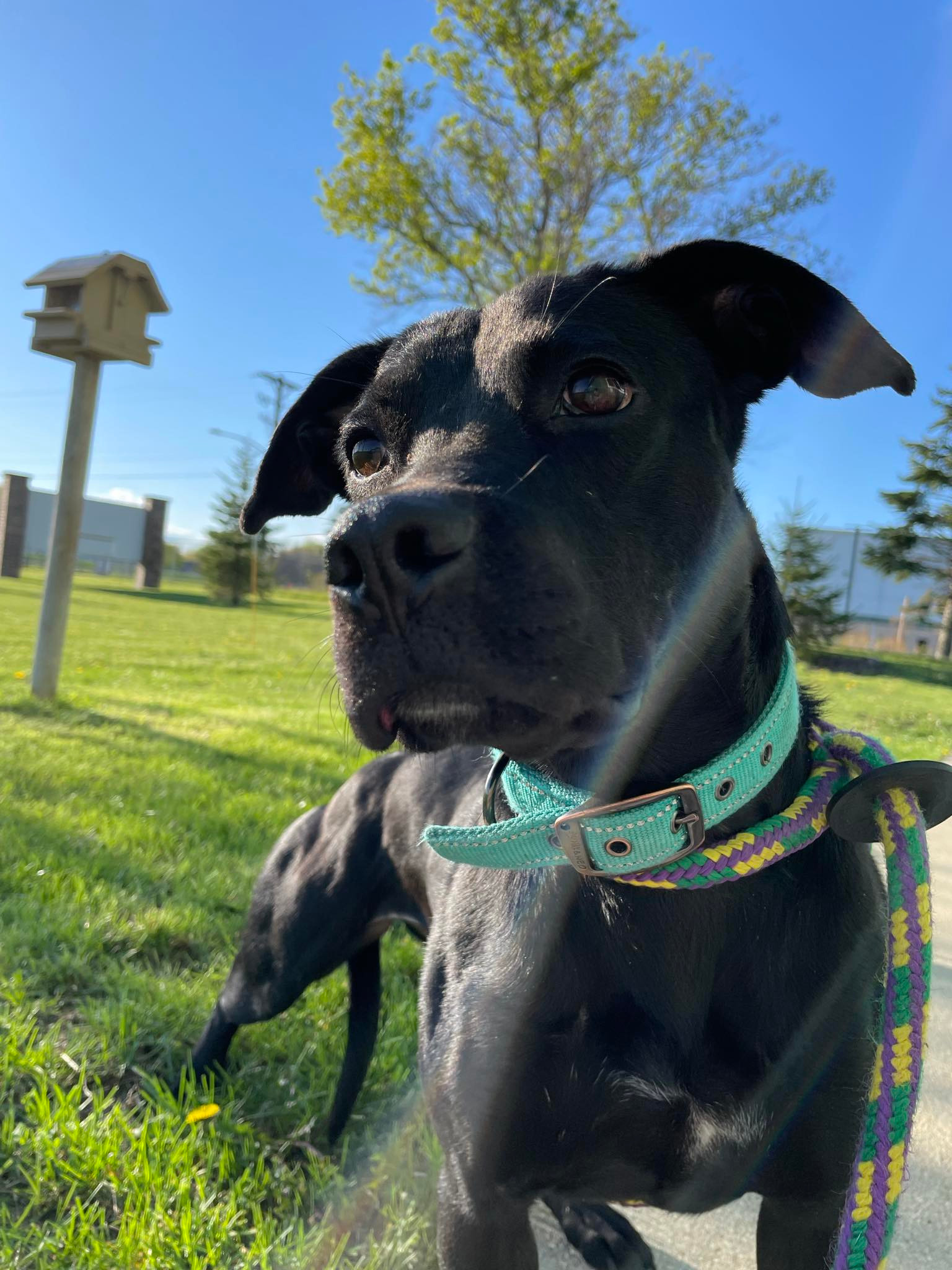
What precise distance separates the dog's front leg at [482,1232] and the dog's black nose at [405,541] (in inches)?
45.7

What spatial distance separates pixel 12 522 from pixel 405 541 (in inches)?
1859

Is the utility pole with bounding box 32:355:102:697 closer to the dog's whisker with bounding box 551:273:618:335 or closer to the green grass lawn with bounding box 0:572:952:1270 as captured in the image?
the green grass lawn with bounding box 0:572:952:1270

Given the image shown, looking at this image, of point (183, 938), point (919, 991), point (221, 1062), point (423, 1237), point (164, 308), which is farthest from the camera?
point (164, 308)

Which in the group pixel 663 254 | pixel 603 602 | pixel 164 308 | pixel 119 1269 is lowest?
pixel 119 1269

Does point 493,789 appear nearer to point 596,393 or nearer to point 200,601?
point 596,393

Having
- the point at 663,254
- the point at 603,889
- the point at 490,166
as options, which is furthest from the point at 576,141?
the point at 603,889

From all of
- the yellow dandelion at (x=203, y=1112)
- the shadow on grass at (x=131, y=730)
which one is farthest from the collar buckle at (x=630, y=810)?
the shadow on grass at (x=131, y=730)

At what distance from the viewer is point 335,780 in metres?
5.74

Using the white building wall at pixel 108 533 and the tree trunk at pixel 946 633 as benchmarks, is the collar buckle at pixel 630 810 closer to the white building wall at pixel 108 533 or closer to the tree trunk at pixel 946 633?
the tree trunk at pixel 946 633

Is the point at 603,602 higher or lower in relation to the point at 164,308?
lower

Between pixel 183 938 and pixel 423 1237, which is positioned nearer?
pixel 423 1237

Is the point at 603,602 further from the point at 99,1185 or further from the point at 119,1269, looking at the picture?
the point at 99,1185

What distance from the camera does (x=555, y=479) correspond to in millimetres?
1341

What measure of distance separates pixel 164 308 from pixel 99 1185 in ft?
24.0
